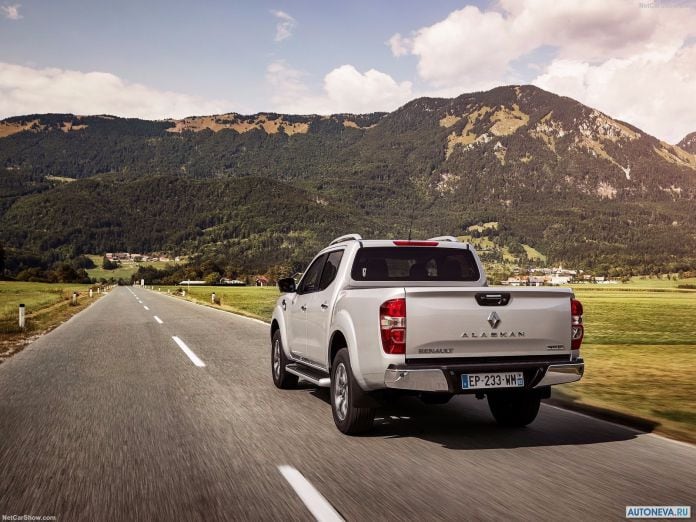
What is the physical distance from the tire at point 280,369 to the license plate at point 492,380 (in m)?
3.58

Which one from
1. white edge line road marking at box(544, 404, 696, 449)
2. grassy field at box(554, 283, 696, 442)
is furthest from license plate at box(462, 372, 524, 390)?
grassy field at box(554, 283, 696, 442)

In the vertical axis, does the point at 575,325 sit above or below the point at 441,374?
above

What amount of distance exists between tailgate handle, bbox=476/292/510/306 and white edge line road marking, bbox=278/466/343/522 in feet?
6.90

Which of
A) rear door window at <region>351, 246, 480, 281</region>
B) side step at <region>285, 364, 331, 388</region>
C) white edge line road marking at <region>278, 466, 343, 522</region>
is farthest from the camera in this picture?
rear door window at <region>351, 246, 480, 281</region>

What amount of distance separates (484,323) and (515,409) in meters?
1.53

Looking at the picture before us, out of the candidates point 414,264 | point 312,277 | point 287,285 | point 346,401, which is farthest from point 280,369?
point 346,401

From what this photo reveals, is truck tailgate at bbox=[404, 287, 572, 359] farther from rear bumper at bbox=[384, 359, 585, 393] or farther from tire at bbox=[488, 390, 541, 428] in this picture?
tire at bbox=[488, 390, 541, 428]

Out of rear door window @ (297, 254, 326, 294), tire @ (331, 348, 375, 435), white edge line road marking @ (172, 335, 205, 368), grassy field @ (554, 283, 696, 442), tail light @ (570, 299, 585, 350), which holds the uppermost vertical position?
rear door window @ (297, 254, 326, 294)

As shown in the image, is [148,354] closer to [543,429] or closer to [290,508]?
[543,429]

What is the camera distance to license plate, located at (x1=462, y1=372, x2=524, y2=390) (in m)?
5.44

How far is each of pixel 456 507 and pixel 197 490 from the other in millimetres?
1717

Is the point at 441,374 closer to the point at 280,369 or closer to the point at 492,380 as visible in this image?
the point at 492,380

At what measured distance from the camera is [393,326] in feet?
17.6

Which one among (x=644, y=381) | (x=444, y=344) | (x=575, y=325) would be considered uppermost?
(x=575, y=325)
